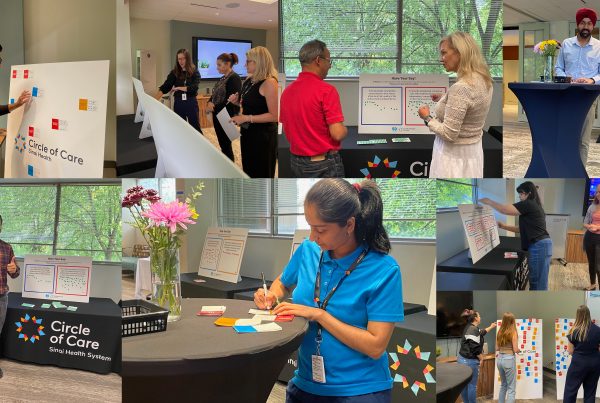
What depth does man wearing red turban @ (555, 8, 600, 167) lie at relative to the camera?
2295 mm

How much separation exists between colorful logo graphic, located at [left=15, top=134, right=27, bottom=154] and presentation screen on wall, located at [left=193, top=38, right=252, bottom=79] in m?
0.72

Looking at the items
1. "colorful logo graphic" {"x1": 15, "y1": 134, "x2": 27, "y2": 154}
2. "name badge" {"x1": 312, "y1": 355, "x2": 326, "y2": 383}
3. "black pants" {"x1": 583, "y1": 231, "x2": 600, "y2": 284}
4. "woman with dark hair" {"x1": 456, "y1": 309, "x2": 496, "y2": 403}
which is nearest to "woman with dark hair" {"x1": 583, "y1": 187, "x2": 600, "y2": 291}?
"black pants" {"x1": 583, "y1": 231, "x2": 600, "y2": 284}

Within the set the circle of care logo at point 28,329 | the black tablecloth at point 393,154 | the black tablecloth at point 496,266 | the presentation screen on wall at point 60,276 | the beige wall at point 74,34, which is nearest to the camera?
the black tablecloth at point 393,154

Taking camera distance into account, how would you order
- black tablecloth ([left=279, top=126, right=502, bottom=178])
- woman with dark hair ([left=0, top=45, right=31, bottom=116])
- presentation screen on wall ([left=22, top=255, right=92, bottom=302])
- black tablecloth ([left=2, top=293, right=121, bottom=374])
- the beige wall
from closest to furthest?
black tablecloth ([left=279, top=126, right=502, bottom=178]) → the beige wall → woman with dark hair ([left=0, top=45, right=31, bottom=116]) → presentation screen on wall ([left=22, top=255, right=92, bottom=302]) → black tablecloth ([left=2, top=293, right=121, bottom=374])

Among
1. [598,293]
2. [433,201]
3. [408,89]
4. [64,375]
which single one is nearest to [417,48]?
[408,89]

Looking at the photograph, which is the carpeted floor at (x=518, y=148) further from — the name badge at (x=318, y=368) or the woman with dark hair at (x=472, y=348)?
the name badge at (x=318, y=368)

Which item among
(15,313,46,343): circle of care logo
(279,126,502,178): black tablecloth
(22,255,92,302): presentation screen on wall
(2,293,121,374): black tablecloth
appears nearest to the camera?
(279,126,502,178): black tablecloth

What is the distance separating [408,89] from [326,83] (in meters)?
0.26

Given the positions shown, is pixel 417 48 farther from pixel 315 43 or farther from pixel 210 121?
pixel 210 121

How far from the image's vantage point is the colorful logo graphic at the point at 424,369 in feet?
9.07

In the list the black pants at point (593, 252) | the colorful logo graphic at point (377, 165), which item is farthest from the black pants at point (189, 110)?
the black pants at point (593, 252)

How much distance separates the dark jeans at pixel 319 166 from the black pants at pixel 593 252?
0.96 metres

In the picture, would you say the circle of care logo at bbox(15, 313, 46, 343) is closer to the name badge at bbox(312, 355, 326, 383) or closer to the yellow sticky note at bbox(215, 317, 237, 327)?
the yellow sticky note at bbox(215, 317, 237, 327)

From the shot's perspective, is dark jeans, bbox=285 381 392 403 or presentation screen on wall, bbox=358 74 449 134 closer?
presentation screen on wall, bbox=358 74 449 134
